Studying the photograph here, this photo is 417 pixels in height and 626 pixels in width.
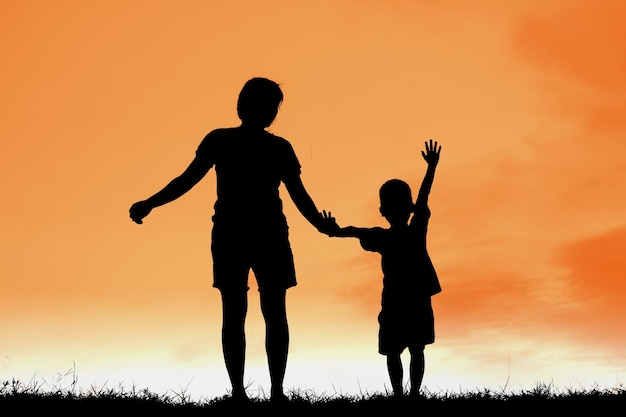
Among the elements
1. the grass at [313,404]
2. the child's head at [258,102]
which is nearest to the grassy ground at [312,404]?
the grass at [313,404]

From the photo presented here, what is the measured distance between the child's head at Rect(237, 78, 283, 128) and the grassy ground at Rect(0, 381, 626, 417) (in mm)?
2547

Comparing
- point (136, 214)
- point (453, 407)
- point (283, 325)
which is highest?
point (136, 214)

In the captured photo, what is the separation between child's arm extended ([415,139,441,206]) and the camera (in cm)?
966

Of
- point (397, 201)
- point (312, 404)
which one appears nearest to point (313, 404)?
point (312, 404)

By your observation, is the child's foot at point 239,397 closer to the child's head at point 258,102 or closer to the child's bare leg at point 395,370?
the child's bare leg at point 395,370

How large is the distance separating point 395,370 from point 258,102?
3.46 meters

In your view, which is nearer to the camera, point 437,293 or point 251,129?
point 251,129

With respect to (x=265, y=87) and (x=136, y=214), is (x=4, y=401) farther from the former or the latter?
(x=265, y=87)

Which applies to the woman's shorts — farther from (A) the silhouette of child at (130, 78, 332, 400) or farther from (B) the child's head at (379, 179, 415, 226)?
(B) the child's head at (379, 179, 415, 226)

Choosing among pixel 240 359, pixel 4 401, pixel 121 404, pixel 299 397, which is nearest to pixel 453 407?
pixel 299 397

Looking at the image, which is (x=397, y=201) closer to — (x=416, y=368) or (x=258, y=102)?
(x=416, y=368)

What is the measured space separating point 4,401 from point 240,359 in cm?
234

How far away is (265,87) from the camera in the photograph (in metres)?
8.14

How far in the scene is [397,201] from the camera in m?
9.76
